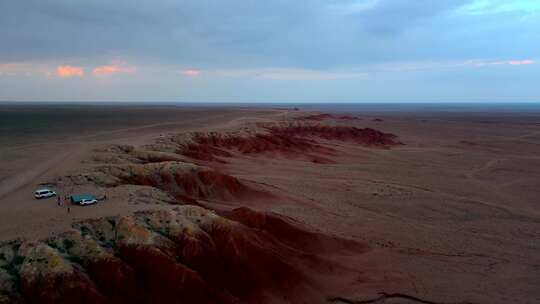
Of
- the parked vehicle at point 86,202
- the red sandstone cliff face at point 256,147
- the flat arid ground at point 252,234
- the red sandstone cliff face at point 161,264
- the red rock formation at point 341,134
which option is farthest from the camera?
the red rock formation at point 341,134

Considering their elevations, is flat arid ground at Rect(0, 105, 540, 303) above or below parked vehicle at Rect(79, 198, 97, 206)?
below

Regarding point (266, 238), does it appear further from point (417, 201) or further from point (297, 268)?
point (417, 201)

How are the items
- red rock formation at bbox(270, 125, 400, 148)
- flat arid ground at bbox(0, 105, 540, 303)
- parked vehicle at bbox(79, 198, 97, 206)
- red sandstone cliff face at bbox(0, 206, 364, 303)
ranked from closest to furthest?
red sandstone cliff face at bbox(0, 206, 364, 303) < flat arid ground at bbox(0, 105, 540, 303) < parked vehicle at bbox(79, 198, 97, 206) < red rock formation at bbox(270, 125, 400, 148)

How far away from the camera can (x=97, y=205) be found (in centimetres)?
2086

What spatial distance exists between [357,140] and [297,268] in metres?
61.5

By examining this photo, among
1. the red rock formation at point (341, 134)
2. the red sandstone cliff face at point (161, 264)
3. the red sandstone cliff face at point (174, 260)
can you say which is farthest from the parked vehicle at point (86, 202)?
the red rock formation at point (341, 134)

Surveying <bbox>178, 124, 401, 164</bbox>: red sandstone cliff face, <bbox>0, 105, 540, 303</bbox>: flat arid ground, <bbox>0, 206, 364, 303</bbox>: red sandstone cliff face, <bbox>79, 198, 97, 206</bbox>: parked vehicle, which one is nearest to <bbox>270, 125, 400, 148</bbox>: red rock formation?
<bbox>178, 124, 401, 164</bbox>: red sandstone cliff face

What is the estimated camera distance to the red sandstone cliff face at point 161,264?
14.8 meters

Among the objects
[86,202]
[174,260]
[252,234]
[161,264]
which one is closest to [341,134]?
[252,234]

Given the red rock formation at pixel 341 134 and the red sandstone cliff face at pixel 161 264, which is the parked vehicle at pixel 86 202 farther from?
the red rock formation at pixel 341 134

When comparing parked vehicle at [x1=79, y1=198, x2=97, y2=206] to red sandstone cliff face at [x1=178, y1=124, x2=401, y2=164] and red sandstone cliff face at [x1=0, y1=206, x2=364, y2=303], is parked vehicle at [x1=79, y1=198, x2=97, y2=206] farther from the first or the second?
red sandstone cliff face at [x1=178, y1=124, x2=401, y2=164]

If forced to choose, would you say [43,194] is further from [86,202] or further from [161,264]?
[161,264]

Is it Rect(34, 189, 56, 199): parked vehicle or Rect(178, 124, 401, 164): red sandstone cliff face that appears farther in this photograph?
Rect(178, 124, 401, 164): red sandstone cliff face

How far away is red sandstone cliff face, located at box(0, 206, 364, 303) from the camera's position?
1482 cm
